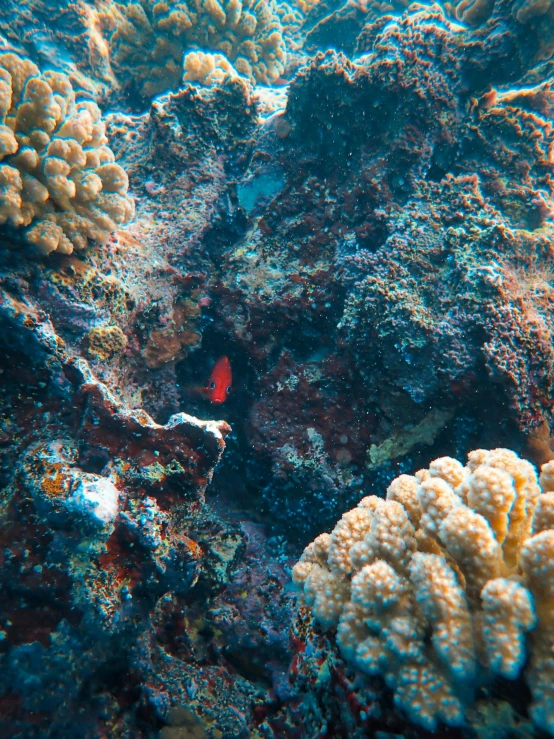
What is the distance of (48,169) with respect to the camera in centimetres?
266

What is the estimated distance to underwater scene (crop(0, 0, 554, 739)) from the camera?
150 centimetres

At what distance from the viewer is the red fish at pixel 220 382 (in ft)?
11.3

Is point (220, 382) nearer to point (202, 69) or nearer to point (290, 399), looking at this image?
point (290, 399)

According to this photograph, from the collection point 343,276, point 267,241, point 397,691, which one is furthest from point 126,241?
point 397,691

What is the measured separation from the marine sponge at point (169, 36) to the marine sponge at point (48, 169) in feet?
13.2

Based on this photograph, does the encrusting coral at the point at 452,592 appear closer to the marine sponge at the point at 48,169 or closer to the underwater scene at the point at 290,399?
the underwater scene at the point at 290,399

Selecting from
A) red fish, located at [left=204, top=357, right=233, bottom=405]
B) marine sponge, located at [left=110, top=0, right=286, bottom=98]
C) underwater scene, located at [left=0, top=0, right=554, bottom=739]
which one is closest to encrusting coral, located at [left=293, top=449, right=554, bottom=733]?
Answer: underwater scene, located at [left=0, top=0, right=554, bottom=739]

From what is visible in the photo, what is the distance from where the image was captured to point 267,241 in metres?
3.76

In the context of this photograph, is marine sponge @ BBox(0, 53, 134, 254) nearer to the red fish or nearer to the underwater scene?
the underwater scene

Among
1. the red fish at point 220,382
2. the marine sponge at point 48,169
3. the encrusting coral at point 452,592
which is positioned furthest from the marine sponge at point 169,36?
the encrusting coral at point 452,592

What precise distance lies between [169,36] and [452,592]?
25.9 feet

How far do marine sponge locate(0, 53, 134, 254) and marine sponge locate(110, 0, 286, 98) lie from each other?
13.2ft

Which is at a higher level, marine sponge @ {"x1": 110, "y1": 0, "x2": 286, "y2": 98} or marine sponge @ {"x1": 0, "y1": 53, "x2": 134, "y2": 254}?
marine sponge @ {"x1": 110, "y1": 0, "x2": 286, "y2": 98}

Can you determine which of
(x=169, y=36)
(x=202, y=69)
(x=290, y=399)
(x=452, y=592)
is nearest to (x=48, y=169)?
(x=290, y=399)
